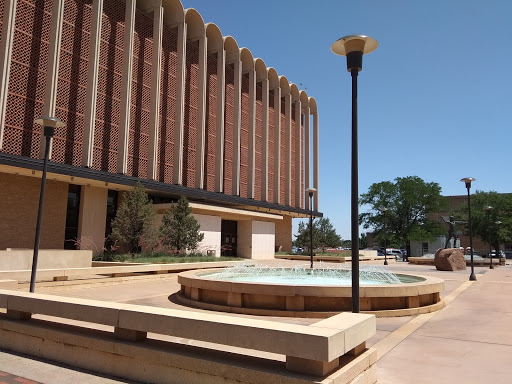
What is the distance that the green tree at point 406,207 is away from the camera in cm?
6350

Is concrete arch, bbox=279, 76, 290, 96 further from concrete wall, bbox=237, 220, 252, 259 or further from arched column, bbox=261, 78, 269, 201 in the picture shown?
concrete wall, bbox=237, 220, 252, 259

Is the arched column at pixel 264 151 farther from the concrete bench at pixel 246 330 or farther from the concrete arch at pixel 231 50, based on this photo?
the concrete bench at pixel 246 330

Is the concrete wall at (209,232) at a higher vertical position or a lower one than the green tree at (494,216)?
lower

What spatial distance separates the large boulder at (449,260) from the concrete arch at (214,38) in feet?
89.9

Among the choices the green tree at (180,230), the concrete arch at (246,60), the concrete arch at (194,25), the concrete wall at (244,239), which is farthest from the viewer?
the concrete arch at (246,60)

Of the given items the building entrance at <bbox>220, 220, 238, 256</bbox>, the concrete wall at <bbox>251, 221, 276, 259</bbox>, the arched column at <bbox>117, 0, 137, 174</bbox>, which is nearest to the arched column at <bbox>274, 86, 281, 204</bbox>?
the concrete wall at <bbox>251, 221, 276, 259</bbox>

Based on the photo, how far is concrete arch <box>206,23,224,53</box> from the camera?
3828 cm

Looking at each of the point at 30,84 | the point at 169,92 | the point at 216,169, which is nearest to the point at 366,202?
the point at 216,169

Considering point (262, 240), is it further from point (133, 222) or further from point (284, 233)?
point (133, 222)

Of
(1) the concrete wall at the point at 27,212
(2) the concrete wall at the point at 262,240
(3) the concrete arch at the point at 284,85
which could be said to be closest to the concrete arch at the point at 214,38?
(3) the concrete arch at the point at 284,85

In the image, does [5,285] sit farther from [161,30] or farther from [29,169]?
[161,30]

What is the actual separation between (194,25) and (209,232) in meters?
19.4

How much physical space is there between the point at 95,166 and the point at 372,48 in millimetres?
24482

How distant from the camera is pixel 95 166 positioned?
27562mm
